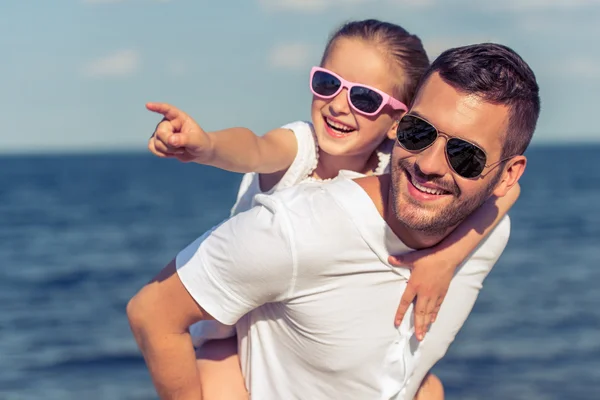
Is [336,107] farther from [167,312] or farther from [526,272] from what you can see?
[526,272]

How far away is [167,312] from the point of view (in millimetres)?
2932

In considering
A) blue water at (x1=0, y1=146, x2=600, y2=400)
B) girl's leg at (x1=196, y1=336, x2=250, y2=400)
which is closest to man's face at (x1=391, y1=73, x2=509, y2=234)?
girl's leg at (x1=196, y1=336, x2=250, y2=400)

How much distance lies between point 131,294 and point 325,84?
44.9 feet

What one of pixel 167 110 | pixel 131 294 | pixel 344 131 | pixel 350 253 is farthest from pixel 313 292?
pixel 131 294

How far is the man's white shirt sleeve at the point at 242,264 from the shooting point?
2650 mm

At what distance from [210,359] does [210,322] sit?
0.43 feet

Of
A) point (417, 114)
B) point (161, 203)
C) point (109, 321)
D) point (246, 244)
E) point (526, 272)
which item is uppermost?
point (417, 114)

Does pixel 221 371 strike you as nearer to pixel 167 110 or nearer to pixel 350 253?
pixel 350 253

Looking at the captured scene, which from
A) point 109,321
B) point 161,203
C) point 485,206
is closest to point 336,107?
point 485,206

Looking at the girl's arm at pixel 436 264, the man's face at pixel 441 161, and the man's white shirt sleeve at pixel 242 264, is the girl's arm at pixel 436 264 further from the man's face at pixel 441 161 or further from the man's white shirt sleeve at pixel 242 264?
the man's white shirt sleeve at pixel 242 264

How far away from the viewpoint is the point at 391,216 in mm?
2824

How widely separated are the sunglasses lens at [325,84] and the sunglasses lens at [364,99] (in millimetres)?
71

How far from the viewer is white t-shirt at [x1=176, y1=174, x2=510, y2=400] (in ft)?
8.79

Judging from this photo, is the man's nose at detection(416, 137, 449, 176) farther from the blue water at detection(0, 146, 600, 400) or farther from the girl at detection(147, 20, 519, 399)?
the blue water at detection(0, 146, 600, 400)
